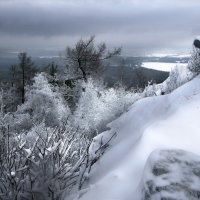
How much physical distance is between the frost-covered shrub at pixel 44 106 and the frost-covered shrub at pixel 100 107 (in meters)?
1.53

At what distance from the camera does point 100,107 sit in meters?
17.6

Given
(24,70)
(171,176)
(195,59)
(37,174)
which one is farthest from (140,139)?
(24,70)

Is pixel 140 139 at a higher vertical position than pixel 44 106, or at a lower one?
higher

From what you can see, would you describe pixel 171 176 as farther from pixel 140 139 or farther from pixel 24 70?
pixel 24 70

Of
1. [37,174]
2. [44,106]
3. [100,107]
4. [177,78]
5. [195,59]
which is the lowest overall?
[44,106]

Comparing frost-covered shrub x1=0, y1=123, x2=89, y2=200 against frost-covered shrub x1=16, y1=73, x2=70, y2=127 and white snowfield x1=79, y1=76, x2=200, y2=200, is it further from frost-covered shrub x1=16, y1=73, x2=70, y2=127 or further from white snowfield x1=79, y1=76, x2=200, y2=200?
frost-covered shrub x1=16, y1=73, x2=70, y2=127

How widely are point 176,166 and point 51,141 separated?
94.7 inches

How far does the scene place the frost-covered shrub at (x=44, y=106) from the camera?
2245cm

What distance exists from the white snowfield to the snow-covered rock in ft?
0.92

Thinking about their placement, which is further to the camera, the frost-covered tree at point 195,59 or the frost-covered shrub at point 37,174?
the frost-covered tree at point 195,59

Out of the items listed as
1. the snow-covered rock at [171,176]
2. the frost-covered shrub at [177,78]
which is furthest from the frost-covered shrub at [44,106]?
the snow-covered rock at [171,176]

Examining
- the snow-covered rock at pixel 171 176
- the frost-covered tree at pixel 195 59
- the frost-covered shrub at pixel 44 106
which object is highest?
Answer: the frost-covered tree at pixel 195 59

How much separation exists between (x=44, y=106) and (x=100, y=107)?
20.2 feet

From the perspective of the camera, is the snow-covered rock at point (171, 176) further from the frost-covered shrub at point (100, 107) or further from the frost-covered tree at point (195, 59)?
the frost-covered tree at point (195, 59)
